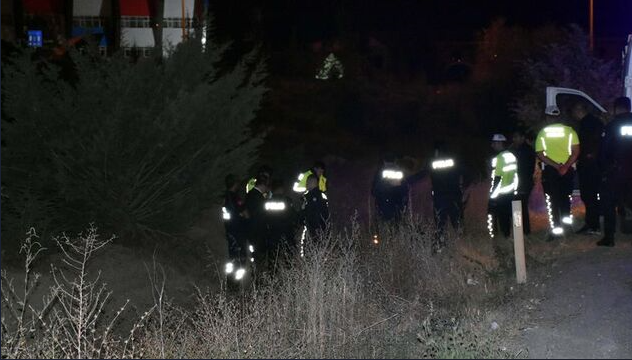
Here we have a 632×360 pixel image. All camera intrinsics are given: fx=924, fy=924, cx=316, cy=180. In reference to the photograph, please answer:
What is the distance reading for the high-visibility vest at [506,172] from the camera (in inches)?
496

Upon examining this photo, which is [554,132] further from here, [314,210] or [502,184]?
[314,210]

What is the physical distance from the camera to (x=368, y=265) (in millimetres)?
10344

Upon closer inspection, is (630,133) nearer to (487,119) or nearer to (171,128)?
(171,128)

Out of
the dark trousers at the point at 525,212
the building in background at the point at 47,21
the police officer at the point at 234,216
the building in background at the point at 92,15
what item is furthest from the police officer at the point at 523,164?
the building in background at the point at 92,15

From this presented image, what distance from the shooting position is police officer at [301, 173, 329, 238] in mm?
12945

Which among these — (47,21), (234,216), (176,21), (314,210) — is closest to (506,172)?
(314,210)

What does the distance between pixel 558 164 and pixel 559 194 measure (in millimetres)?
408

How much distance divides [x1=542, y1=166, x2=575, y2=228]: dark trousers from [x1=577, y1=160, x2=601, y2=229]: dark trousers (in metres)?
0.15

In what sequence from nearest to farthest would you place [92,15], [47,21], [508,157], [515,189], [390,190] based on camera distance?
[508,157] → [515,189] → [390,190] → [47,21] → [92,15]

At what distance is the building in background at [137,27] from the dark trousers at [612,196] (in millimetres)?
6389

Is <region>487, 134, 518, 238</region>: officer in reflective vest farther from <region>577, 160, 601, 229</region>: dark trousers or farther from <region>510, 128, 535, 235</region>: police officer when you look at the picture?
<region>577, 160, 601, 229</region>: dark trousers

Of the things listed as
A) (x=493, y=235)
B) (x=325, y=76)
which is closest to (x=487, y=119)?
(x=325, y=76)

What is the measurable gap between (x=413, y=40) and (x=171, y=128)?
43.8 metres

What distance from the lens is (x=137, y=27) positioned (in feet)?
53.8
